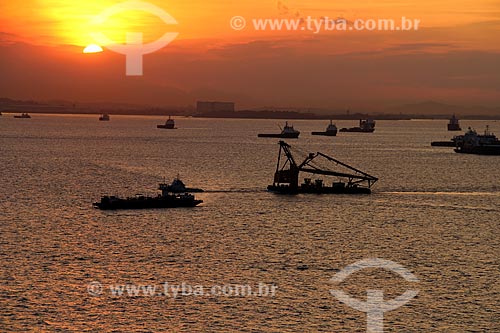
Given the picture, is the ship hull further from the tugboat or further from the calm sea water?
the calm sea water

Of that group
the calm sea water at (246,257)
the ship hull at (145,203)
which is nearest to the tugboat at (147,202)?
the ship hull at (145,203)

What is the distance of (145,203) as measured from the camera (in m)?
107

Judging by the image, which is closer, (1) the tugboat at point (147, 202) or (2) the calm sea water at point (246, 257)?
(2) the calm sea water at point (246, 257)

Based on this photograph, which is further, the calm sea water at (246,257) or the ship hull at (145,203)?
the ship hull at (145,203)

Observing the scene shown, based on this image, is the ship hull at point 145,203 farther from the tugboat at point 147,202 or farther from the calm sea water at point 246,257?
the calm sea water at point 246,257

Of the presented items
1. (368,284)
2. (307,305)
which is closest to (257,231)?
(368,284)

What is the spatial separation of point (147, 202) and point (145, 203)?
0.41 metres

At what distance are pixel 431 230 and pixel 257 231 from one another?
21.2 metres

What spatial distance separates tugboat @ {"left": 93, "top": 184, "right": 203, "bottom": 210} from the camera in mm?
105375

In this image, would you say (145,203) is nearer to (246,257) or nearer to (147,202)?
(147,202)

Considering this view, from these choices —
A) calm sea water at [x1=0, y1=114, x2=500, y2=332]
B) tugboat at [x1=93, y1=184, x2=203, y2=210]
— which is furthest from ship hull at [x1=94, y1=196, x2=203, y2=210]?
calm sea water at [x1=0, y1=114, x2=500, y2=332]

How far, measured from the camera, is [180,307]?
185 feet

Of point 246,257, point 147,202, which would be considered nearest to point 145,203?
point 147,202

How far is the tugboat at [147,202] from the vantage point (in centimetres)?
10538
